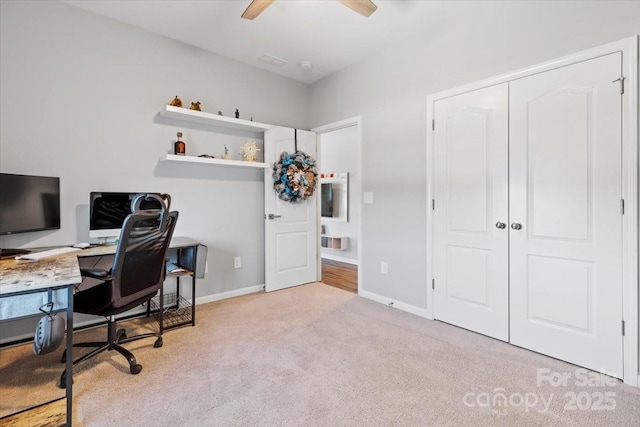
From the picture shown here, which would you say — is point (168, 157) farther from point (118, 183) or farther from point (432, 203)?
point (432, 203)

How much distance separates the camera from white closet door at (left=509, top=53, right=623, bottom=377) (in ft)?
6.30

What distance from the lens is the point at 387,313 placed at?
3043mm

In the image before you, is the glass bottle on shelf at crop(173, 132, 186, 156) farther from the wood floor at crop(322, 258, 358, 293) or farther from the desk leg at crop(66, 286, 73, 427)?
the wood floor at crop(322, 258, 358, 293)

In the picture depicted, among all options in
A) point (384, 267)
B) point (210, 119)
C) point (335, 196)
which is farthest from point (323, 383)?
point (335, 196)

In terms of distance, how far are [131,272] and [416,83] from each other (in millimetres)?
2929

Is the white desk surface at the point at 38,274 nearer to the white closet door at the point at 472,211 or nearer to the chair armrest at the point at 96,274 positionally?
the chair armrest at the point at 96,274

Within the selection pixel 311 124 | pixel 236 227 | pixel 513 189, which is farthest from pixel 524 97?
pixel 236 227

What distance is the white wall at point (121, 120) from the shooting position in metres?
2.39

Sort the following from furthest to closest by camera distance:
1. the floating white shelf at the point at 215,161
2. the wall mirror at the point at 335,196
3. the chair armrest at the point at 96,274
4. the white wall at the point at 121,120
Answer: the wall mirror at the point at 335,196
the floating white shelf at the point at 215,161
the white wall at the point at 121,120
the chair armrest at the point at 96,274

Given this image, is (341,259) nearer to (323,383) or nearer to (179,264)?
(179,264)

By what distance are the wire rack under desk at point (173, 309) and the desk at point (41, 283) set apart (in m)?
1.32

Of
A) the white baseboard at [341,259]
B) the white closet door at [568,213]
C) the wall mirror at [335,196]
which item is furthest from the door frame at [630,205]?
the wall mirror at [335,196]

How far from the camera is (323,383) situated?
6.10 feet

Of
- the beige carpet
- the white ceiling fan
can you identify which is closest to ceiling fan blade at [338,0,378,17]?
the white ceiling fan
